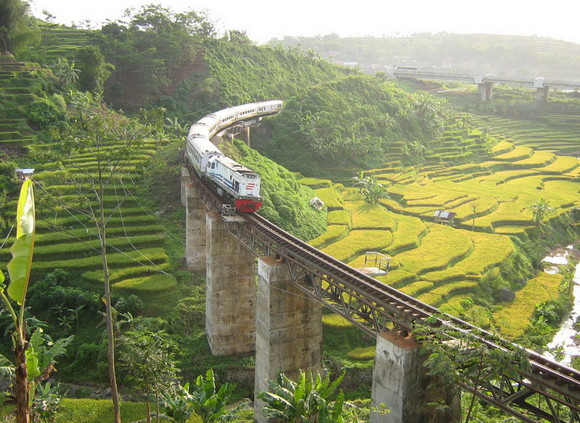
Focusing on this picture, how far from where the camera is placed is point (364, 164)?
65875 millimetres

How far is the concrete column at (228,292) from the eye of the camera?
31.7 metres

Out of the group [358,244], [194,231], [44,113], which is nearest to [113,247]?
[194,231]

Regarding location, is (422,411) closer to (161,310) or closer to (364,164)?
(161,310)

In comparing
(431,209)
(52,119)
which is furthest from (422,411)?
(52,119)

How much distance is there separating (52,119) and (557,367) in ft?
169

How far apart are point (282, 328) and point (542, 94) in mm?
86430

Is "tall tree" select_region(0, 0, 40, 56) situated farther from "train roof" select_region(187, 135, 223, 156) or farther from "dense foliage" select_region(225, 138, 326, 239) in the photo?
"train roof" select_region(187, 135, 223, 156)

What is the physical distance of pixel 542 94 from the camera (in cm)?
9556

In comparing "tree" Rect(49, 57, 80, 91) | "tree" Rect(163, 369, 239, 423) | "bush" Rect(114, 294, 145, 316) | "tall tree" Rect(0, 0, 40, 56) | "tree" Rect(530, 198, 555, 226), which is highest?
"tall tree" Rect(0, 0, 40, 56)

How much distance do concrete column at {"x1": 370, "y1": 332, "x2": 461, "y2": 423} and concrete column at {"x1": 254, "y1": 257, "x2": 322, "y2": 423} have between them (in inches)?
285

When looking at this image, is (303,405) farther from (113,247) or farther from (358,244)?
(358,244)

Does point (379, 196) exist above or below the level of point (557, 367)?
below

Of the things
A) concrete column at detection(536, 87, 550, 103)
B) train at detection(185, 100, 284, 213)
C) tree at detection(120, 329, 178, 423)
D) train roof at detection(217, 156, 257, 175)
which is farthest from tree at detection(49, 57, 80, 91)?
concrete column at detection(536, 87, 550, 103)

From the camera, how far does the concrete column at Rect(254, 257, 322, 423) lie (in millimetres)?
25672
